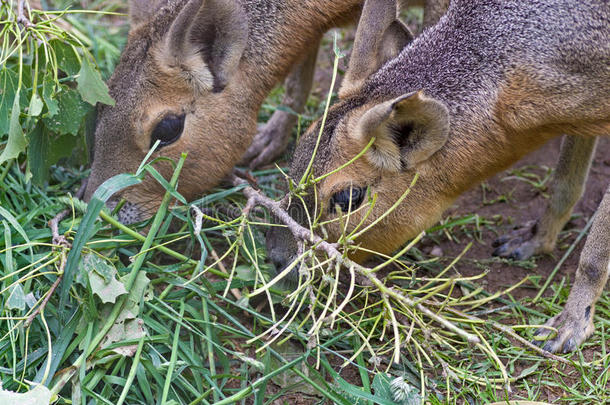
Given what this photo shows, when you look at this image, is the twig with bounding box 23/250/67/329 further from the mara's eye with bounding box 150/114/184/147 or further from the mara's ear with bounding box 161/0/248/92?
the mara's ear with bounding box 161/0/248/92

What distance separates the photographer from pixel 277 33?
4988mm

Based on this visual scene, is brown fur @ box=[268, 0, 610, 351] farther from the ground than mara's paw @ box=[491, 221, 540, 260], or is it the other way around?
brown fur @ box=[268, 0, 610, 351]

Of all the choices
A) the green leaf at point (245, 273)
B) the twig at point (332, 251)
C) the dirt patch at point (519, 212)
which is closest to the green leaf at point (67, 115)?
the twig at point (332, 251)

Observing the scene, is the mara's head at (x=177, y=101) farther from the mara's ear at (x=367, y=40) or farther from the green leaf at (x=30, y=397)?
the green leaf at (x=30, y=397)

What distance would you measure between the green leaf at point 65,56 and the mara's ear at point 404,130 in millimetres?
1701

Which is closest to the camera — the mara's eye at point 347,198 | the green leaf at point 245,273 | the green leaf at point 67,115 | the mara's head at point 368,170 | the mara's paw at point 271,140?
the mara's head at point 368,170

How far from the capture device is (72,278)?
3600 millimetres

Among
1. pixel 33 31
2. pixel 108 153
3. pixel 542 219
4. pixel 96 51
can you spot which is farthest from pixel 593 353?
pixel 96 51

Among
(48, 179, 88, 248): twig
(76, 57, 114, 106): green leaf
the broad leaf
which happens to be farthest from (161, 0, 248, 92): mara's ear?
(48, 179, 88, 248): twig

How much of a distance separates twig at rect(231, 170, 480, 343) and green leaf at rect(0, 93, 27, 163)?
1267 mm

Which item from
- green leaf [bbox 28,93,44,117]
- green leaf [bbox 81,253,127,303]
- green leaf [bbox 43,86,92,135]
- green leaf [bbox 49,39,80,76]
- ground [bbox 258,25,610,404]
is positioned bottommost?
ground [bbox 258,25,610,404]

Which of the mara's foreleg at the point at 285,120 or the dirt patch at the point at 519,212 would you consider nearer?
the dirt patch at the point at 519,212

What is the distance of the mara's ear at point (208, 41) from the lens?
14.6ft

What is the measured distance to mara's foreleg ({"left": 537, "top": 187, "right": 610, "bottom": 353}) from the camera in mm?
4125
